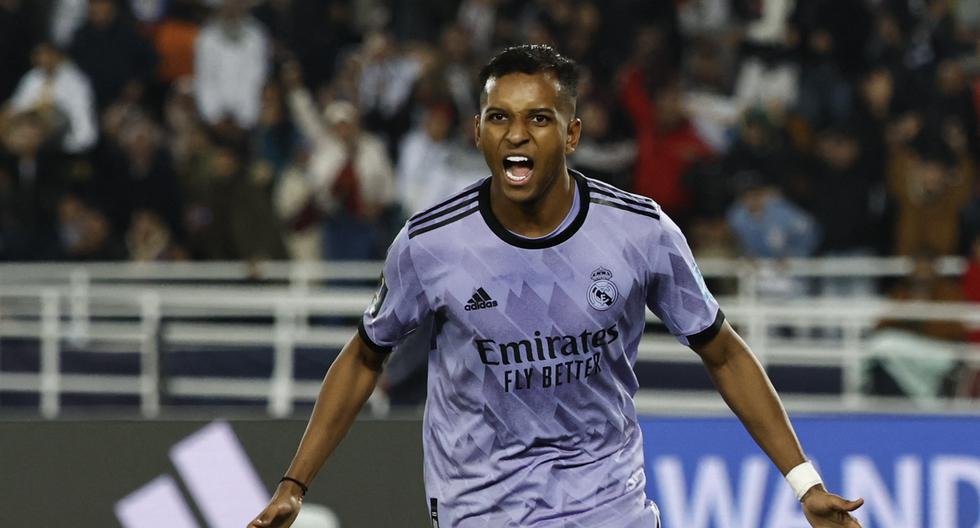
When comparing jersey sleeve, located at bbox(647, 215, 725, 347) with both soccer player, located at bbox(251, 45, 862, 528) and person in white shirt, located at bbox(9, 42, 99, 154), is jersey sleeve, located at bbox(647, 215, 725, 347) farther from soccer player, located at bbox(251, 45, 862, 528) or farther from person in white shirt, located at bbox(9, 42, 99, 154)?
person in white shirt, located at bbox(9, 42, 99, 154)

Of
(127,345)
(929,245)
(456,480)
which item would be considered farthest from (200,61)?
(456,480)

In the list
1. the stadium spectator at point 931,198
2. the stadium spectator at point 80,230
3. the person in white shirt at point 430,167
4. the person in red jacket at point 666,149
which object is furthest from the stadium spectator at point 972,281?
the stadium spectator at point 80,230

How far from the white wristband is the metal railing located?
546 centimetres

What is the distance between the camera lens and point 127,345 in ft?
40.7

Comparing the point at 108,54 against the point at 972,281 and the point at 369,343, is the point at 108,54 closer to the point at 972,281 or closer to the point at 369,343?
the point at 972,281

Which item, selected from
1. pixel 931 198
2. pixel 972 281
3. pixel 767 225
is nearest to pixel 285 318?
pixel 767 225

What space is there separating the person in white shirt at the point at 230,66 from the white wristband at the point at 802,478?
9405 mm

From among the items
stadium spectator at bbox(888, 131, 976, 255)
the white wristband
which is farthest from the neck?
stadium spectator at bbox(888, 131, 976, 255)

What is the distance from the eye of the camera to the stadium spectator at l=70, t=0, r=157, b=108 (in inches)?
539

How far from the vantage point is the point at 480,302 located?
185 inches

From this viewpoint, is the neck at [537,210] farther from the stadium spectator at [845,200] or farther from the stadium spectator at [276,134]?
the stadium spectator at [276,134]

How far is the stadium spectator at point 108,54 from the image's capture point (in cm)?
1370

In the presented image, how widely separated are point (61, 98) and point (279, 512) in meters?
9.22

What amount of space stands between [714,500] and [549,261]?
3314 mm
